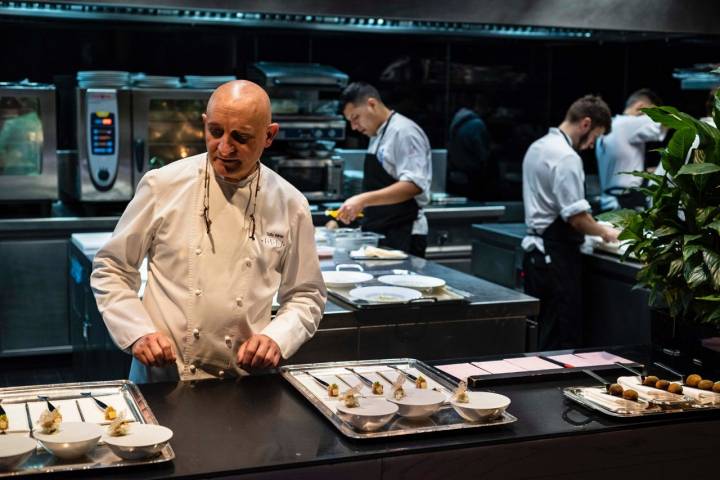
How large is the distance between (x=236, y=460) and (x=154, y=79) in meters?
4.51

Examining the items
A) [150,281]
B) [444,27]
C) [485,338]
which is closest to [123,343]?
[150,281]

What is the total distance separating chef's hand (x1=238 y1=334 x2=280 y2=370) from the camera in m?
2.48

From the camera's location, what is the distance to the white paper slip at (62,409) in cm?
210

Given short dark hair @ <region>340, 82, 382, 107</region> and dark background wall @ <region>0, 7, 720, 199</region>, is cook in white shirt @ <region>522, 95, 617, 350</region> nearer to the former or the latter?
short dark hair @ <region>340, 82, 382, 107</region>

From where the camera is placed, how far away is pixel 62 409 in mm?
2164

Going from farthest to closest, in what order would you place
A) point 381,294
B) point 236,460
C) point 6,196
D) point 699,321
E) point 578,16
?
point 578,16 → point 6,196 → point 381,294 → point 699,321 → point 236,460

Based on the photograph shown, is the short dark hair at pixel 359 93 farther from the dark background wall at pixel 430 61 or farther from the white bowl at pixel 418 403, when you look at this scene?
the white bowl at pixel 418 403

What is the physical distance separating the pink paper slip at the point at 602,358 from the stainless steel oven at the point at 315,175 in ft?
12.1

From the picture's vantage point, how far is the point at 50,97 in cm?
586

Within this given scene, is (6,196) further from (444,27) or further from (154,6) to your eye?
(444,27)

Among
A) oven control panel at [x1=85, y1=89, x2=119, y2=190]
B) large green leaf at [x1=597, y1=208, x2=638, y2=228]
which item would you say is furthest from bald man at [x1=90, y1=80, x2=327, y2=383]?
oven control panel at [x1=85, y1=89, x2=119, y2=190]

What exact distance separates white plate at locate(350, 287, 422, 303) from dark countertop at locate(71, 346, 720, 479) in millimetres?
1184

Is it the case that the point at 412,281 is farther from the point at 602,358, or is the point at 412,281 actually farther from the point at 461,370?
the point at 461,370

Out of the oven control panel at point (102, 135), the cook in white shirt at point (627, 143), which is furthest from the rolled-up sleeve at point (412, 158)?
the cook in white shirt at point (627, 143)
